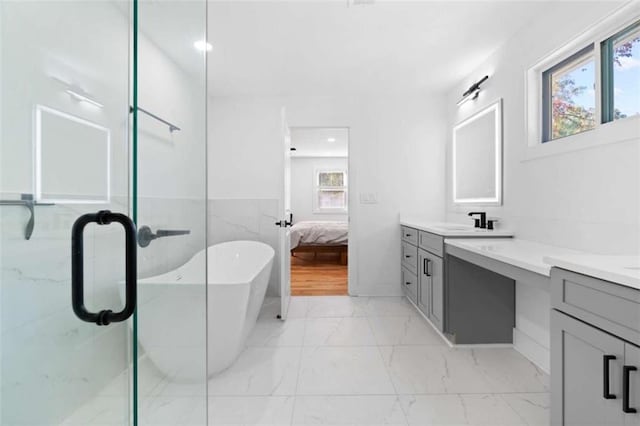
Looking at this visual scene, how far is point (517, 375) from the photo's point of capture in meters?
1.98

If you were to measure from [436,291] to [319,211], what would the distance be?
5.65 metres

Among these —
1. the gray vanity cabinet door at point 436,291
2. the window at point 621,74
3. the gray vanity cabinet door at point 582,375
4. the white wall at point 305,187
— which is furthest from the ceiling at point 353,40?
the white wall at point 305,187

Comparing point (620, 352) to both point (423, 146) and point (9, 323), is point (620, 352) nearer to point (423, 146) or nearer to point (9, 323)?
point (9, 323)

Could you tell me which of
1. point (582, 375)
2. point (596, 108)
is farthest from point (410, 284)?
point (582, 375)

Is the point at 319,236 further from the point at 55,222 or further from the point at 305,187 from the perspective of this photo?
the point at 55,222

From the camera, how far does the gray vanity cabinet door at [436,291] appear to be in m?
2.44

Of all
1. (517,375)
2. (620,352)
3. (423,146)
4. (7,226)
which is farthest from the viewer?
(423,146)

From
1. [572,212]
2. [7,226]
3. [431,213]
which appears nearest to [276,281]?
[431,213]

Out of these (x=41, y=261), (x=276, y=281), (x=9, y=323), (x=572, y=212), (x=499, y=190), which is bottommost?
(x=276, y=281)

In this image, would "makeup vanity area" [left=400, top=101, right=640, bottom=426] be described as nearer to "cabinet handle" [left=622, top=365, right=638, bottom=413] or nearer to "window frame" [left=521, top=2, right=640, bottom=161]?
"cabinet handle" [left=622, top=365, right=638, bottom=413]

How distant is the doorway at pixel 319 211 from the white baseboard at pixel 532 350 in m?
1.91

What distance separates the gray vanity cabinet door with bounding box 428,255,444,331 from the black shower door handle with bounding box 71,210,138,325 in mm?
2243

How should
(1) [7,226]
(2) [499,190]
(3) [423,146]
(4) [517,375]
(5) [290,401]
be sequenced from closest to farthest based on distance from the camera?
1. (1) [7,226]
2. (5) [290,401]
3. (4) [517,375]
4. (2) [499,190]
5. (3) [423,146]

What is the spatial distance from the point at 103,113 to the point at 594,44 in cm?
248
